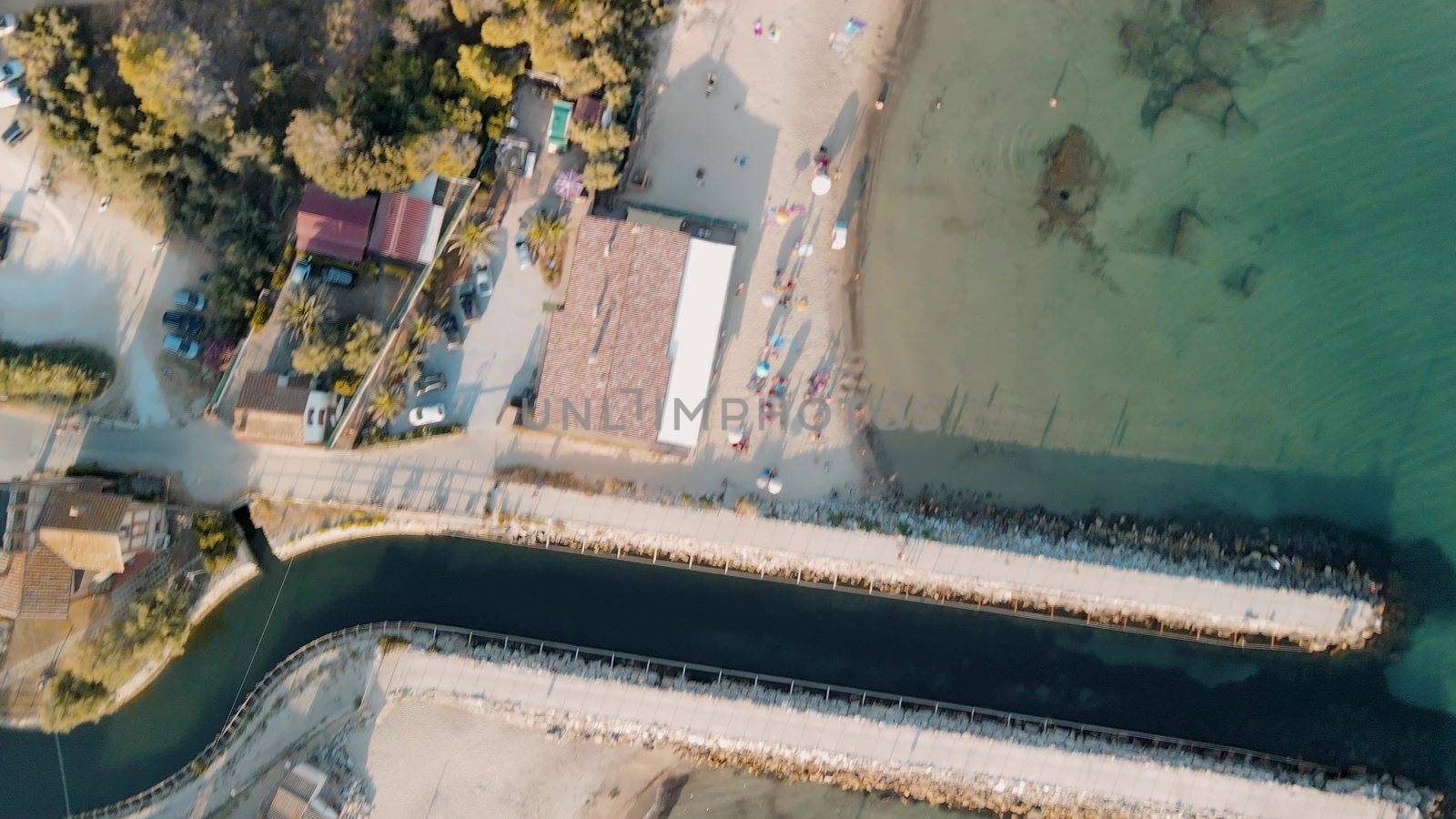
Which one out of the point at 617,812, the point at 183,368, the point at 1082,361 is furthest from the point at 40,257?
the point at 1082,361

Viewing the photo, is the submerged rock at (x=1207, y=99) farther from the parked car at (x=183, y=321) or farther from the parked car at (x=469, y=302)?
the parked car at (x=183, y=321)

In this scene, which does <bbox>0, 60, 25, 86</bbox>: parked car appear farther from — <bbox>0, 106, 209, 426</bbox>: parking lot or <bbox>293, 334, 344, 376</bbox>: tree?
<bbox>293, 334, 344, 376</bbox>: tree

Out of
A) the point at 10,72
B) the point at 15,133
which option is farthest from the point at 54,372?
the point at 10,72

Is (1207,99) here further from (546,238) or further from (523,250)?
(523,250)

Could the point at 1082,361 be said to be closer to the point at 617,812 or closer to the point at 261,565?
the point at 617,812

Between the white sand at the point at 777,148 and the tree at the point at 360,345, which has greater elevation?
the white sand at the point at 777,148

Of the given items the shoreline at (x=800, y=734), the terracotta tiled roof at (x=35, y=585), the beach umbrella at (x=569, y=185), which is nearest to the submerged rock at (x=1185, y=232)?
the shoreline at (x=800, y=734)

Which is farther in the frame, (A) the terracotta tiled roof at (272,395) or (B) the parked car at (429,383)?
(B) the parked car at (429,383)

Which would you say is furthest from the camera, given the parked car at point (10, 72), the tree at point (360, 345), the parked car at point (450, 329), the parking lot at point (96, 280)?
the parking lot at point (96, 280)
